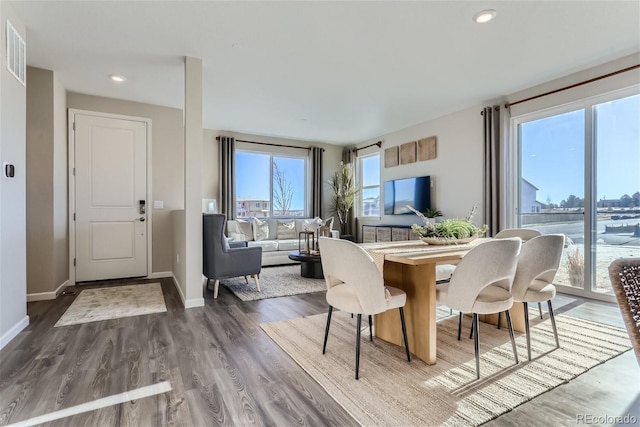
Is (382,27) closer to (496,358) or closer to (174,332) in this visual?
(496,358)

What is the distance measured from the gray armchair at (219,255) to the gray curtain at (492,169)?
334 cm

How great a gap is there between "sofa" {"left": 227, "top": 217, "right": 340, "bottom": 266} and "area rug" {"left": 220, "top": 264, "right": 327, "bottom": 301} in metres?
0.55

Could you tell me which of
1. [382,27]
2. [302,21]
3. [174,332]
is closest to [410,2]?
[382,27]

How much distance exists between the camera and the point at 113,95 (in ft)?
14.1

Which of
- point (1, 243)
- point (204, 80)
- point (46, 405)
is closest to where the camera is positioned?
point (46, 405)

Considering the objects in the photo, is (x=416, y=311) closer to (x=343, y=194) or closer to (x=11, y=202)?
(x=11, y=202)

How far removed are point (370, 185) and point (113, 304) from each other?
5.35 metres

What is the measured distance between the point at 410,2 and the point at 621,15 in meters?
1.82

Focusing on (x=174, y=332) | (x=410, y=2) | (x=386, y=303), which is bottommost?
(x=174, y=332)

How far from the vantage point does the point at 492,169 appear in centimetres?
435

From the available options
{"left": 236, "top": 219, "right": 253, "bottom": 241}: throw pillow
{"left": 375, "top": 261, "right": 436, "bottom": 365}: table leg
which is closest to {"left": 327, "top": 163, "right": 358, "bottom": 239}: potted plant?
{"left": 236, "top": 219, "right": 253, "bottom": 241}: throw pillow

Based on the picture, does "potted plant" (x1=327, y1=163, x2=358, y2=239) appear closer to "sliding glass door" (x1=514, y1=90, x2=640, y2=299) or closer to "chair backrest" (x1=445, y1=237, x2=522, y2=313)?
"sliding glass door" (x1=514, y1=90, x2=640, y2=299)

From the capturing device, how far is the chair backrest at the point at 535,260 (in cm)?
205

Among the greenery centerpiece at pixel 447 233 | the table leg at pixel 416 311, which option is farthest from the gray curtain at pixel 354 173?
the table leg at pixel 416 311
